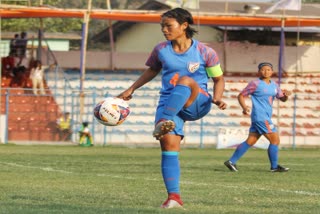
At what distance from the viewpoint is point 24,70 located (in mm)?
36344

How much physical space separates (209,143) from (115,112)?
25280mm

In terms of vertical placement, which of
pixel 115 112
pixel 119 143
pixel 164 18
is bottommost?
pixel 119 143

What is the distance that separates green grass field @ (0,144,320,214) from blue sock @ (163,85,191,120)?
2.89 feet

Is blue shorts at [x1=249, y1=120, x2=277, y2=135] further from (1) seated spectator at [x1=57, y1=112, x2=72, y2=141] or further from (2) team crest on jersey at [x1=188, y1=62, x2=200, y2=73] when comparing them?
(1) seated spectator at [x1=57, y1=112, x2=72, y2=141]

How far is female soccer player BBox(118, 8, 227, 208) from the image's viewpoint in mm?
9617

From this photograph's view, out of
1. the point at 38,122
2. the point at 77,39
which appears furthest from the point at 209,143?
the point at 77,39

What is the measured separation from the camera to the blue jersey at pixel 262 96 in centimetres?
1761

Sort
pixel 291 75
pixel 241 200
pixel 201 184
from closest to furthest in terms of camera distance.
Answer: pixel 241 200 < pixel 201 184 < pixel 291 75

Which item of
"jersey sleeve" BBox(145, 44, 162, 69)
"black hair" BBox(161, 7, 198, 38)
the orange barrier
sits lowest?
"jersey sleeve" BBox(145, 44, 162, 69)

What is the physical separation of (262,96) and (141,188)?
5596 mm

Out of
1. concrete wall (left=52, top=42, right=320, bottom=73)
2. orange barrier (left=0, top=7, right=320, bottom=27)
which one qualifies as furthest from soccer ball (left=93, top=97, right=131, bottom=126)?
concrete wall (left=52, top=42, right=320, bottom=73)

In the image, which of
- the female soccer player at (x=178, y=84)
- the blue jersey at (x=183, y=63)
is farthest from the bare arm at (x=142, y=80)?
the blue jersey at (x=183, y=63)

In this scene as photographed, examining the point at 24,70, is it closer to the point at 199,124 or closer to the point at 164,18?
the point at 199,124

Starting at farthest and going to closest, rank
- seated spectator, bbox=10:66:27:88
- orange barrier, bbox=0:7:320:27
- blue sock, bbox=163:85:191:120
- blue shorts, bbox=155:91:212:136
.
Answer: seated spectator, bbox=10:66:27:88, orange barrier, bbox=0:7:320:27, blue shorts, bbox=155:91:212:136, blue sock, bbox=163:85:191:120
